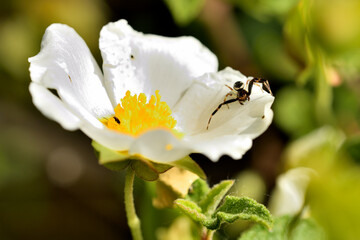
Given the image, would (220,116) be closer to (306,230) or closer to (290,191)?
(306,230)

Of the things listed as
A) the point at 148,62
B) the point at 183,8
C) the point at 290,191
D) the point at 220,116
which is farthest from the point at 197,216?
the point at 183,8

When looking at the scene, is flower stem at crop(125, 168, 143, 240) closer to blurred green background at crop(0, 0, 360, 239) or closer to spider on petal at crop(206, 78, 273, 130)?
spider on petal at crop(206, 78, 273, 130)

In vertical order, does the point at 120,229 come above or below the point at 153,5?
below

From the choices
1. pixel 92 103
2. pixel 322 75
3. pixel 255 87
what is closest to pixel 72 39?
pixel 92 103

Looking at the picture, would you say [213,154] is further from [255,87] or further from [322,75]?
[322,75]

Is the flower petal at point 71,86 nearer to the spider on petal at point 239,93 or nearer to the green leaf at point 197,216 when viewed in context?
the green leaf at point 197,216
